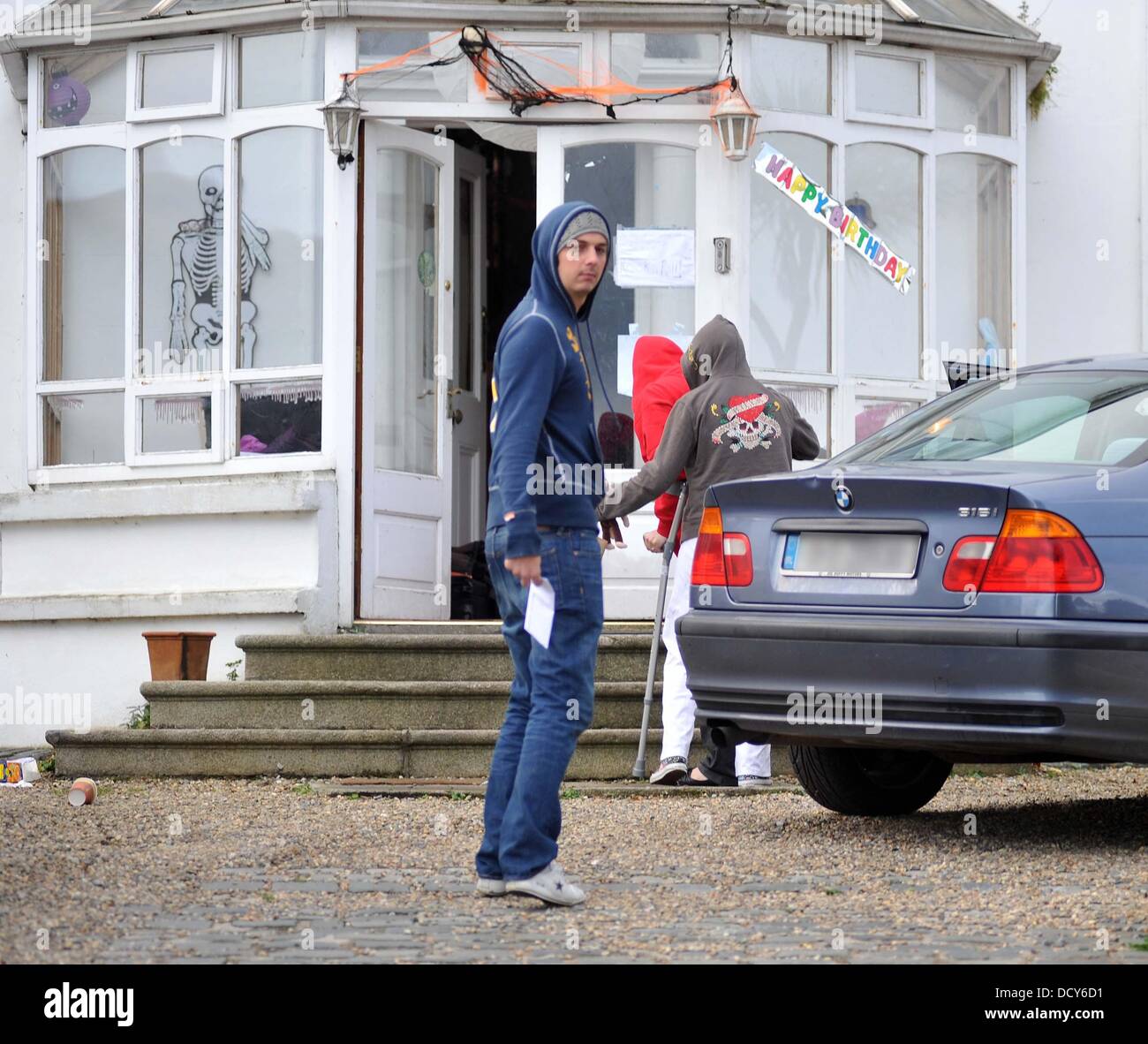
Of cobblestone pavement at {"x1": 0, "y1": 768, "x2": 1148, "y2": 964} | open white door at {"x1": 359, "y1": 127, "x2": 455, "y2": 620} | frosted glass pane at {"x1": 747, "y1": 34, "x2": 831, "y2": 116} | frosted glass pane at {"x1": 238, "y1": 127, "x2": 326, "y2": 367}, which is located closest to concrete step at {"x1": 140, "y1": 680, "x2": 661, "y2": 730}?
cobblestone pavement at {"x1": 0, "y1": 768, "x2": 1148, "y2": 964}

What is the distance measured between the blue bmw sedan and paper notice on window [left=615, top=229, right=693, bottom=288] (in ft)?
12.7

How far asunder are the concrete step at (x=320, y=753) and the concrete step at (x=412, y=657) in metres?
0.55

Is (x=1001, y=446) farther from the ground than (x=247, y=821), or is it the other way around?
(x=1001, y=446)

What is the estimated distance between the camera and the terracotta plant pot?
9.30m

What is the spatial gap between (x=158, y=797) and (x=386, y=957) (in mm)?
3787

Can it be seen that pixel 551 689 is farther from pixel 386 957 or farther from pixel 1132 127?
pixel 1132 127

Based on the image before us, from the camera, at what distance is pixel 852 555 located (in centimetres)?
600

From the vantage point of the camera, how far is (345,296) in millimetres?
10180

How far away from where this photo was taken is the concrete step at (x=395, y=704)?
871cm

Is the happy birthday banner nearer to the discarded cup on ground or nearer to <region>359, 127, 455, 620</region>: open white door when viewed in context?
<region>359, 127, 455, 620</region>: open white door

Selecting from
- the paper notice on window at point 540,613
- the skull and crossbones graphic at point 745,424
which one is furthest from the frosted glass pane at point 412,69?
the paper notice on window at point 540,613

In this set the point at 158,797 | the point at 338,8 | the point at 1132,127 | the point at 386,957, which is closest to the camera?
the point at 386,957

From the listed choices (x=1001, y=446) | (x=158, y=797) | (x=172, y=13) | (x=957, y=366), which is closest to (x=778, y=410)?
(x=957, y=366)
